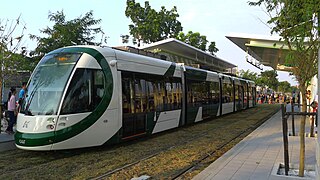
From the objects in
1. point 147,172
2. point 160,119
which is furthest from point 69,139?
point 160,119

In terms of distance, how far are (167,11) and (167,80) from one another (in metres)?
40.6

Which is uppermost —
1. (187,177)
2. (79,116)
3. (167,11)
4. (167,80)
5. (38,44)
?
(167,11)

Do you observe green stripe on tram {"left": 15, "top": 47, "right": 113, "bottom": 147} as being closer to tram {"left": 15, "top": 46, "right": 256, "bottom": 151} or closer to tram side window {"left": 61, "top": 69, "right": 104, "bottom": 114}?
tram {"left": 15, "top": 46, "right": 256, "bottom": 151}

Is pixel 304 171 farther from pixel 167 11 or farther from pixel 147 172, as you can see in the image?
pixel 167 11

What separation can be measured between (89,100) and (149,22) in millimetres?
42867

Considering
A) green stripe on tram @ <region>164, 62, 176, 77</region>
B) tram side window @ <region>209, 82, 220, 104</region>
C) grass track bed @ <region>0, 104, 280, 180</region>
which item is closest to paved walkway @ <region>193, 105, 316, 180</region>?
grass track bed @ <region>0, 104, 280, 180</region>

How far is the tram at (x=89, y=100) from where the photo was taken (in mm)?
8125

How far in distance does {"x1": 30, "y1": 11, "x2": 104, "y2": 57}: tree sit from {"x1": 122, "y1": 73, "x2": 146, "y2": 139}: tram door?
11120 millimetres

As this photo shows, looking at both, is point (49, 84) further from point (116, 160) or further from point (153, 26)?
point (153, 26)

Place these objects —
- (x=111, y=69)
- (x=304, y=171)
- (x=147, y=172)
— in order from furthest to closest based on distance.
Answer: (x=111, y=69), (x=147, y=172), (x=304, y=171)

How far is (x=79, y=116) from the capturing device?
841 centimetres

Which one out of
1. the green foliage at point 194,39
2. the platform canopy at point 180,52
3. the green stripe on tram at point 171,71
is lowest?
the green stripe on tram at point 171,71

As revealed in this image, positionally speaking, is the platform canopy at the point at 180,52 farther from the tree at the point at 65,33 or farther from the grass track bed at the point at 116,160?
the grass track bed at the point at 116,160

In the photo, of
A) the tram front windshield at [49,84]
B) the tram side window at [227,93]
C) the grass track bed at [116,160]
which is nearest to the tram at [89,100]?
the tram front windshield at [49,84]
